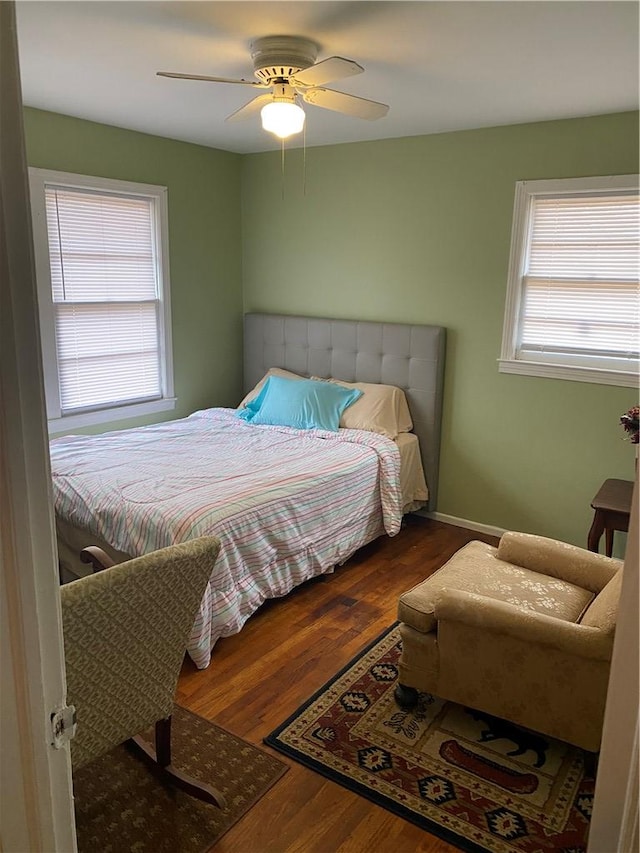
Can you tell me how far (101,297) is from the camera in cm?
420

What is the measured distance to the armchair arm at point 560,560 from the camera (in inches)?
101

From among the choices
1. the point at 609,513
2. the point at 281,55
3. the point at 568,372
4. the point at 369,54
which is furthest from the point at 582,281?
the point at 281,55

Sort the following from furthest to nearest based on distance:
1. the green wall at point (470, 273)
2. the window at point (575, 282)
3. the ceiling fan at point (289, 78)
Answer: the green wall at point (470, 273), the window at point (575, 282), the ceiling fan at point (289, 78)

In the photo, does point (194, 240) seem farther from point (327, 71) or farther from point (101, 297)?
point (327, 71)

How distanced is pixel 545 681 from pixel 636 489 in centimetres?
151

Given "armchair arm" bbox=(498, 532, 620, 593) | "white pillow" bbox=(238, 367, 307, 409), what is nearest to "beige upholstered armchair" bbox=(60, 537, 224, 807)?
"armchair arm" bbox=(498, 532, 620, 593)

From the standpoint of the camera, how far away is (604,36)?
2.32 metres

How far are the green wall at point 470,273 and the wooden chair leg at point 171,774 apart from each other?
2.70 metres

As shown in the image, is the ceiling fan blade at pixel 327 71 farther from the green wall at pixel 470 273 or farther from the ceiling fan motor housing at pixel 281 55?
the green wall at pixel 470 273

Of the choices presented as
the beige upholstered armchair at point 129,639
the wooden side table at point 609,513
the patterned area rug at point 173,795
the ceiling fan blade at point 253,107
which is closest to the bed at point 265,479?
the patterned area rug at point 173,795

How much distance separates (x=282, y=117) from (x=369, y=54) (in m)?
0.46

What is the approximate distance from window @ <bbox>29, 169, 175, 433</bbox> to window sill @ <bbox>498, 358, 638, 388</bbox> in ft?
7.95

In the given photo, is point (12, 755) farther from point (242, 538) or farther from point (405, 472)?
point (405, 472)

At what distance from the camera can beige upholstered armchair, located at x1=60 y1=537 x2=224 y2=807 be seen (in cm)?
161
